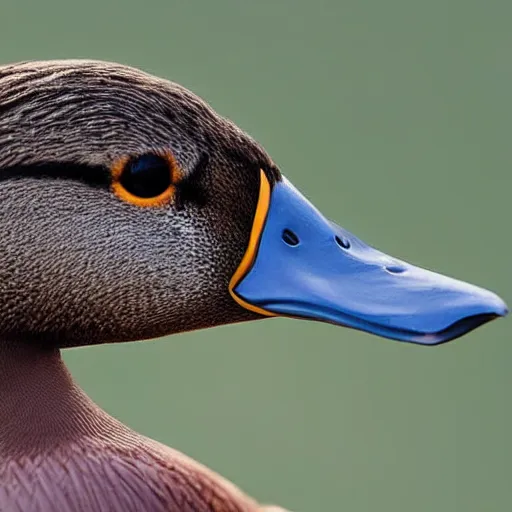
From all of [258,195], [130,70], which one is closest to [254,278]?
[258,195]

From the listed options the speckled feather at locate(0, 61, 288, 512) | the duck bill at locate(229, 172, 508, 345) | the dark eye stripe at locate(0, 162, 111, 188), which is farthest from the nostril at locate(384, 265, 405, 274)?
the dark eye stripe at locate(0, 162, 111, 188)

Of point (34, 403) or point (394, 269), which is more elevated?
point (394, 269)

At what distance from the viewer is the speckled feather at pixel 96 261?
85 centimetres

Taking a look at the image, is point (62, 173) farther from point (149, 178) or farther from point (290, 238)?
point (290, 238)

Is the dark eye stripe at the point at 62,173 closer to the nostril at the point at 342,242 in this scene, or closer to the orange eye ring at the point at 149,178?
the orange eye ring at the point at 149,178

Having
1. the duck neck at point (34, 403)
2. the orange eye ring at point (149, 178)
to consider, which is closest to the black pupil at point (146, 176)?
the orange eye ring at point (149, 178)

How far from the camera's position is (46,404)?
2.92 ft

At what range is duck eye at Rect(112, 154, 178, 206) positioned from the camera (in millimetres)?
859

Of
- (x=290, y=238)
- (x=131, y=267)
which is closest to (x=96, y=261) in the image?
(x=131, y=267)

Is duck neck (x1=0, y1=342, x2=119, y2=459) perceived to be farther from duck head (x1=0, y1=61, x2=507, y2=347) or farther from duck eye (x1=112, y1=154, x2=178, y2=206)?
duck eye (x1=112, y1=154, x2=178, y2=206)

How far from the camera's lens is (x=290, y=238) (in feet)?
3.05

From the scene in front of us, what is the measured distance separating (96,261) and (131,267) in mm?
25

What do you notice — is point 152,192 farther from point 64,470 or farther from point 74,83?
point 64,470

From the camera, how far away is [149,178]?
0.87 metres
